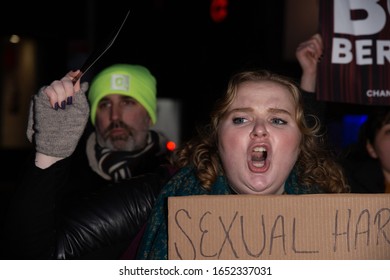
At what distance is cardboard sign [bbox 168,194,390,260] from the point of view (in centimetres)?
156

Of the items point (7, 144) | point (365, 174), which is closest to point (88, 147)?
point (365, 174)

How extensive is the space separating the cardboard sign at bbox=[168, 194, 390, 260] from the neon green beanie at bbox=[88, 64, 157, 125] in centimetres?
173

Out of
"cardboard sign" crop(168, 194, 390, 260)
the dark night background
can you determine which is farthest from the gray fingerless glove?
the dark night background

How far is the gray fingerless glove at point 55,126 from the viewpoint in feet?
5.21

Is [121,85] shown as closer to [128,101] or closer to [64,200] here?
[128,101]

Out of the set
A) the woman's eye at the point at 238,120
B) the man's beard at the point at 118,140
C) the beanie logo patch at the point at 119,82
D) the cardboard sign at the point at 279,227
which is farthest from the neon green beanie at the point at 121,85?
the cardboard sign at the point at 279,227

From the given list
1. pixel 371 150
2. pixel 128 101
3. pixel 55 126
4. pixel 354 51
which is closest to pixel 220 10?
pixel 128 101

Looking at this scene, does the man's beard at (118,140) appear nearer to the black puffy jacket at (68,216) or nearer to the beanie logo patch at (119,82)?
the beanie logo patch at (119,82)

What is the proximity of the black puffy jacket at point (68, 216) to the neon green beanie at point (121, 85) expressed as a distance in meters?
1.17

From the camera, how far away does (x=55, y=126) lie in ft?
5.21

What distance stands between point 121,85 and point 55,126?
5.48 feet

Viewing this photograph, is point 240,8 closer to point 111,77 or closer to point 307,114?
point 111,77

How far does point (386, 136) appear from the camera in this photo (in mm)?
2777

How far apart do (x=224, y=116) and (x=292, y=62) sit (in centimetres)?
407
